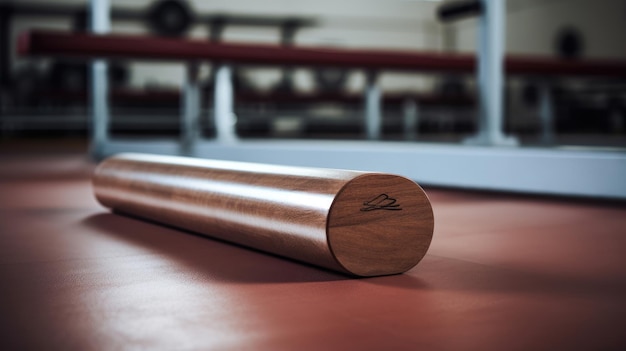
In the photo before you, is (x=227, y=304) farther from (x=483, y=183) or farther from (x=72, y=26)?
(x=72, y=26)

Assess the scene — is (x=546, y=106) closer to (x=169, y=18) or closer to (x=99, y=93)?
(x=99, y=93)

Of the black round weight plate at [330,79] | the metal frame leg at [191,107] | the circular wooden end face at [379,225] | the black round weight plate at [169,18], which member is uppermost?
the black round weight plate at [169,18]

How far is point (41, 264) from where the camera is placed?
4.20 ft

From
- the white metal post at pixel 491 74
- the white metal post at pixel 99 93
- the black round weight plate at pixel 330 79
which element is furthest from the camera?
the black round weight plate at pixel 330 79

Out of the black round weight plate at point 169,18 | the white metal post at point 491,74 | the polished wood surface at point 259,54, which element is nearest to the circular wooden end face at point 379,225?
the white metal post at point 491,74

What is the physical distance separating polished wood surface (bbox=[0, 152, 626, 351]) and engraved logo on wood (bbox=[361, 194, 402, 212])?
0.12 meters

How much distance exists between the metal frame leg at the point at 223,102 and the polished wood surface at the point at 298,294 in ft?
6.53

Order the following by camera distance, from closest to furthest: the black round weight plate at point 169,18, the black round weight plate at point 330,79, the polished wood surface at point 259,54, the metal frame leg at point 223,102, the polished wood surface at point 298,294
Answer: the polished wood surface at point 298,294, the polished wood surface at point 259,54, the metal frame leg at point 223,102, the black round weight plate at point 169,18, the black round weight plate at point 330,79

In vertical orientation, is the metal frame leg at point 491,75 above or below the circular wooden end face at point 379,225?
above

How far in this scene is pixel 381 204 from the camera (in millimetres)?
1174

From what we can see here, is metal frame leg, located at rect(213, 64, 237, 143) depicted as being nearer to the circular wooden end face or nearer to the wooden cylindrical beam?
the wooden cylindrical beam

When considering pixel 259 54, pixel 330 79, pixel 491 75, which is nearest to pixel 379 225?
pixel 491 75

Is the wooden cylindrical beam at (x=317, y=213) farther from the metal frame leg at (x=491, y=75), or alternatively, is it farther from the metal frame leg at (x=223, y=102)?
the metal frame leg at (x=223, y=102)

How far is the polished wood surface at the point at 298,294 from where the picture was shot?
2.70 feet
